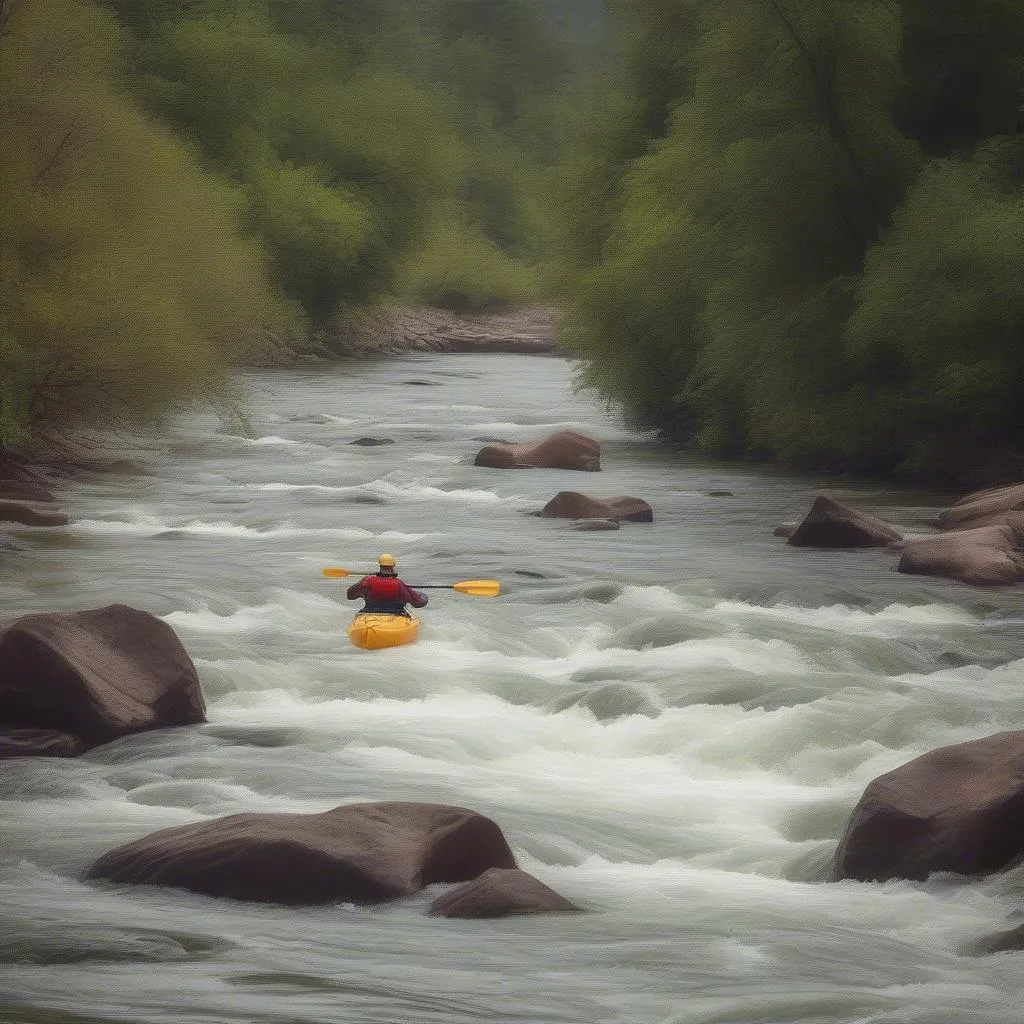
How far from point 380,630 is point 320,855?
15.8 ft

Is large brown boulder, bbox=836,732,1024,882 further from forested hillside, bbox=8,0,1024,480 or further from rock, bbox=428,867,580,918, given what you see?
forested hillside, bbox=8,0,1024,480

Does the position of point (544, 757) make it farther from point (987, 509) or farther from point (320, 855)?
point (987, 509)

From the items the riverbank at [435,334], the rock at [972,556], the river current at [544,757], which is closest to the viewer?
the river current at [544,757]

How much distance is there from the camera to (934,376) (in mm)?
17422

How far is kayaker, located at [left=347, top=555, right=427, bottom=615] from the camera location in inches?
428

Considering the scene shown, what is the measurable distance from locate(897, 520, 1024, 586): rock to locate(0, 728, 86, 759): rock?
7.05 meters

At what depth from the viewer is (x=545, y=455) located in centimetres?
2131

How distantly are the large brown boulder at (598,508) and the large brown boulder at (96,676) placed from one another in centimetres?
802

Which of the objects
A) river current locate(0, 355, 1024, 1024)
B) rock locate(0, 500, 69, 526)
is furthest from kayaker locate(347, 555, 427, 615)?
rock locate(0, 500, 69, 526)

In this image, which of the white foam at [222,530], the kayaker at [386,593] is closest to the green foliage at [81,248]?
the white foam at [222,530]

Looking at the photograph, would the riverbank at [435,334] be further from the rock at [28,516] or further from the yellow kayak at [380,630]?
the yellow kayak at [380,630]

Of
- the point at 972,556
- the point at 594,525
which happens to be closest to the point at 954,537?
the point at 972,556

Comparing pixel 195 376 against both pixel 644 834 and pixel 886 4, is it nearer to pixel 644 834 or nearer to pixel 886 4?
pixel 886 4

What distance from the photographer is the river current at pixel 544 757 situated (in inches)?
206
